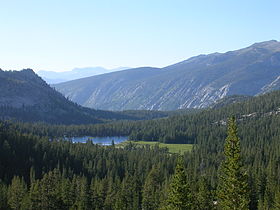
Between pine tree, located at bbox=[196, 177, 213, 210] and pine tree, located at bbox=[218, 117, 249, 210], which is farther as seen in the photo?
pine tree, located at bbox=[196, 177, 213, 210]

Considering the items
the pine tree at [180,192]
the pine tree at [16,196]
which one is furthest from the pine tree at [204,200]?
the pine tree at [180,192]

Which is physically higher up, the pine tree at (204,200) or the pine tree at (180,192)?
the pine tree at (180,192)

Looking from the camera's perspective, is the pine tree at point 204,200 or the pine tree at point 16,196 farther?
the pine tree at point 16,196

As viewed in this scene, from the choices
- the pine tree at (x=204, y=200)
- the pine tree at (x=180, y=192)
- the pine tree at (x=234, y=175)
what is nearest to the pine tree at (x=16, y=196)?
the pine tree at (x=204, y=200)

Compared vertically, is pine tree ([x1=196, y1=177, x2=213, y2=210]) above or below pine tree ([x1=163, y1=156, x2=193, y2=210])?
below

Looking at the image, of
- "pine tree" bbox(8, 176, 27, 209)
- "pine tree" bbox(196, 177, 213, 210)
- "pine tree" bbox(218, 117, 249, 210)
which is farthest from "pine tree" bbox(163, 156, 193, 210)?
"pine tree" bbox(8, 176, 27, 209)

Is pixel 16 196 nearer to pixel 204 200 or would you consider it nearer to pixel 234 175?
pixel 204 200

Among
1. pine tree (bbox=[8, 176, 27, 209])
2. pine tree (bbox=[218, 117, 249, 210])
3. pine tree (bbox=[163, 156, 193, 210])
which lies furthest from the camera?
pine tree (bbox=[8, 176, 27, 209])

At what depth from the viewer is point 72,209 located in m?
115

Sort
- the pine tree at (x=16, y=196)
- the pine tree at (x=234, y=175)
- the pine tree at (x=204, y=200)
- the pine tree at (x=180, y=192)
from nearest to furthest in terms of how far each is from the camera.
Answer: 1. the pine tree at (x=234, y=175)
2. the pine tree at (x=180, y=192)
3. the pine tree at (x=204, y=200)
4. the pine tree at (x=16, y=196)

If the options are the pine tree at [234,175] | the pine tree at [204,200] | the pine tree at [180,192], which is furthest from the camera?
the pine tree at [204,200]

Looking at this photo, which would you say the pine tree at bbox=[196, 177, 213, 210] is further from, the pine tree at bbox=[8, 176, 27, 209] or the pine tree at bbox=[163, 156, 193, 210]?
the pine tree at bbox=[163, 156, 193, 210]

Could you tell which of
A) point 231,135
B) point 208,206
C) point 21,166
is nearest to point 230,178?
point 231,135

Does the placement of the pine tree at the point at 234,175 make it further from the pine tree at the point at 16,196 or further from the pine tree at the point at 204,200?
the pine tree at the point at 16,196
